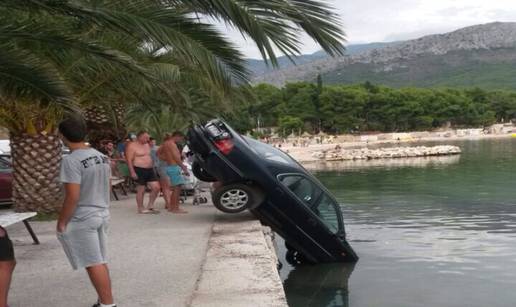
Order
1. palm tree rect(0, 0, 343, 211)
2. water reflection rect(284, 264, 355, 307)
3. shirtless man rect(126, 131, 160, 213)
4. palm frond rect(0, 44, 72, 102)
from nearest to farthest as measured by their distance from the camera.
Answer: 1. palm tree rect(0, 0, 343, 211)
2. palm frond rect(0, 44, 72, 102)
3. water reflection rect(284, 264, 355, 307)
4. shirtless man rect(126, 131, 160, 213)

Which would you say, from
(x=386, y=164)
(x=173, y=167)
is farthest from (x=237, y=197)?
(x=386, y=164)

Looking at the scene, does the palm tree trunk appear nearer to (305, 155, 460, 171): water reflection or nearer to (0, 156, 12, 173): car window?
(0, 156, 12, 173): car window

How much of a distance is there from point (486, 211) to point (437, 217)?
2.26 metres

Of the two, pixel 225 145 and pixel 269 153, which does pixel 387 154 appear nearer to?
pixel 269 153

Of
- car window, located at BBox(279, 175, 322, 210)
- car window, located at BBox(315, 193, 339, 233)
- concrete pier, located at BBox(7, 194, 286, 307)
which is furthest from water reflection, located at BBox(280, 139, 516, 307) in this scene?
concrete pier, located at BBox(7, 194, 286, 307)

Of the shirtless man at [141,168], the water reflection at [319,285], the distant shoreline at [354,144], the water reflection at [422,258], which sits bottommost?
the distant shoreline at [354,144]

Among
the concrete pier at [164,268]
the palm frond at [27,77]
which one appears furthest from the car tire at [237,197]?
the palm frond at [27,77]

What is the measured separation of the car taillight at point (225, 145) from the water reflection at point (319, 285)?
2263mm

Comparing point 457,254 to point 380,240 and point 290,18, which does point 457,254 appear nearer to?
point 380,240

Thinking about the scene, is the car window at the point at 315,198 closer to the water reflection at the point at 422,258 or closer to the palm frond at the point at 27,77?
the water reflection at the point at 422,258

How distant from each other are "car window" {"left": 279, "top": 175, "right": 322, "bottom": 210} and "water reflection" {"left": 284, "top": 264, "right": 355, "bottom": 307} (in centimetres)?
112

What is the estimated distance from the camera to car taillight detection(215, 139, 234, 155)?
1022 cm

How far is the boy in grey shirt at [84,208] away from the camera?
194 inches

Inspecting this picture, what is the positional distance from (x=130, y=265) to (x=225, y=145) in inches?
133
